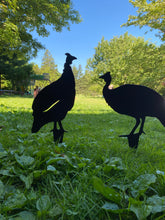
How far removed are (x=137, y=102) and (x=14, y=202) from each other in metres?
1.86

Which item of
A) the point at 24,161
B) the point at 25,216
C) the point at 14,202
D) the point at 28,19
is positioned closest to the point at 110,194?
the point at 25,216

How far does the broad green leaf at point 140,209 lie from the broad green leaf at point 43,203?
1.88 feet

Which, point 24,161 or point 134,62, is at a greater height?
point 134,62

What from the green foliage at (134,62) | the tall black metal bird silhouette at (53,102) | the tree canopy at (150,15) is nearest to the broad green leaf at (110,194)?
the tall black metal bird silhouette at (53,102)

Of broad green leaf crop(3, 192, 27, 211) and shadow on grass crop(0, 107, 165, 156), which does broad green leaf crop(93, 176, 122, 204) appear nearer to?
broad green leaf crop(3, 192, 27, 211)

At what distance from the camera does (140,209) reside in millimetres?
889

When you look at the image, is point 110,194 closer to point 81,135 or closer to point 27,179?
point 27,179

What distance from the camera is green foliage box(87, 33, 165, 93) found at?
14657mm

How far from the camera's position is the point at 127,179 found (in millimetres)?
1271

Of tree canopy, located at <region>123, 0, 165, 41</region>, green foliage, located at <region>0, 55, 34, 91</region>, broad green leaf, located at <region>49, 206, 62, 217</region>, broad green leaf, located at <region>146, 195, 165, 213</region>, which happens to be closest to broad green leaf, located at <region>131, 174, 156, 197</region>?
broad green leaf, located at <region>146, 195, 165, 213</region>

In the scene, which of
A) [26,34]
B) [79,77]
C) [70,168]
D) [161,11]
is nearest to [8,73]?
[26,34]

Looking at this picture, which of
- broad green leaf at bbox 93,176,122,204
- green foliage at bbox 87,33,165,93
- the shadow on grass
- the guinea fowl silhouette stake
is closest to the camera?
broad green leaf at bbox 93,176,122,204

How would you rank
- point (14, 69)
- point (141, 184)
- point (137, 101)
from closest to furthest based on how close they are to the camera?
point (141, 184)
point (137, 101)
point (14, 69)

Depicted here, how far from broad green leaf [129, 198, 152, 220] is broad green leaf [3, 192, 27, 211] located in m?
0.76
